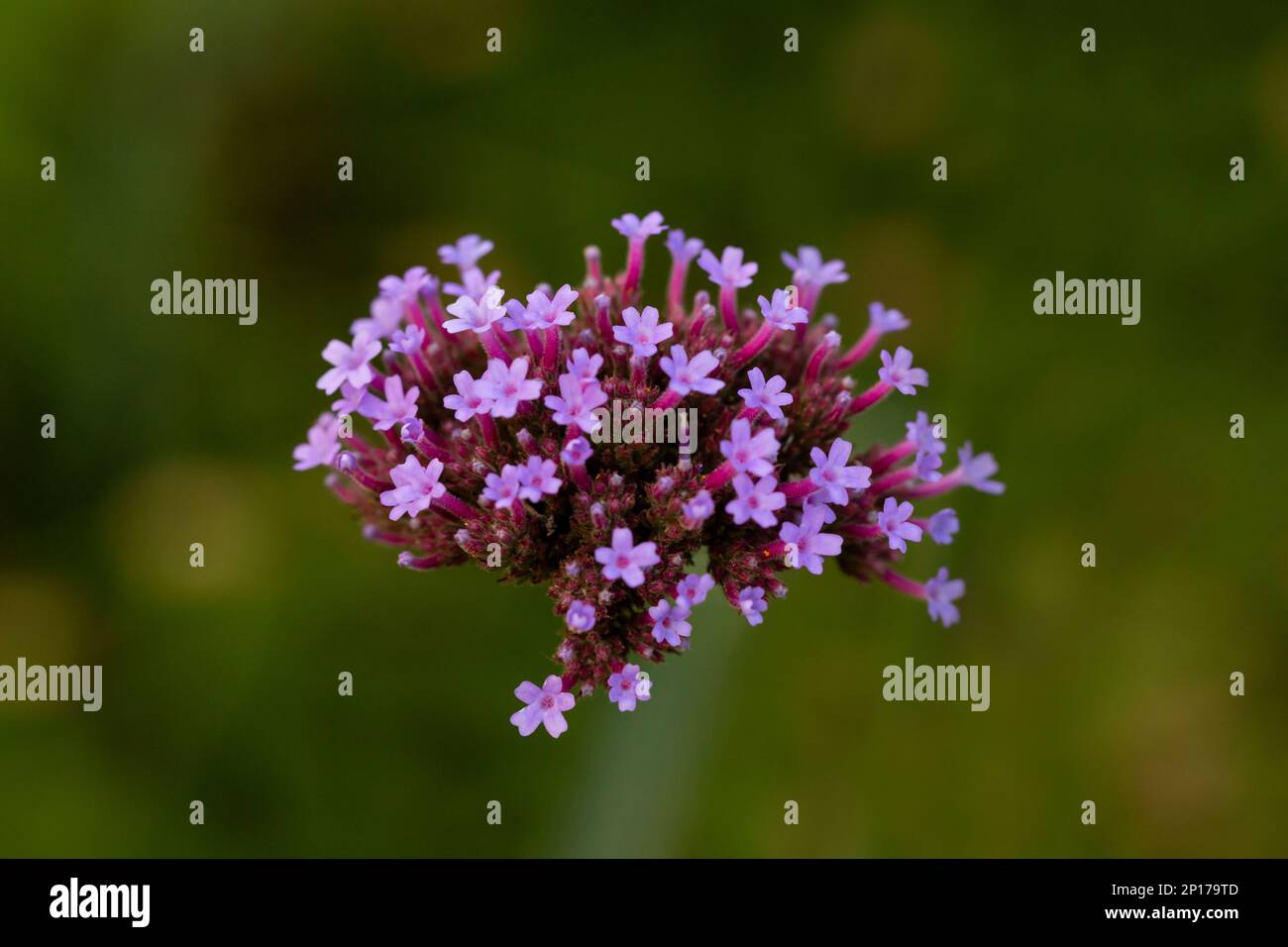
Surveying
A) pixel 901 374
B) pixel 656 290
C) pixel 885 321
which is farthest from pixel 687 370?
pixel 656 290

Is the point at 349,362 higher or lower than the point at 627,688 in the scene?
higher

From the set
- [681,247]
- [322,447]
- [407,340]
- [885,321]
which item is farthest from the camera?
[885,321]

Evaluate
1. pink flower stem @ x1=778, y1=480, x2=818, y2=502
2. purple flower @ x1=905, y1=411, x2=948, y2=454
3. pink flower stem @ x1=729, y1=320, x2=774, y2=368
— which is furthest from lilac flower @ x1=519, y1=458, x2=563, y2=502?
purple flower @ x1=905, y1=411, x2=948, y2=454

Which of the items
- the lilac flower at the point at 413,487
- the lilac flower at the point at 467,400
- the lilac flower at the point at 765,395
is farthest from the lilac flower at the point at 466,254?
the lilac flower at the point at 765,395

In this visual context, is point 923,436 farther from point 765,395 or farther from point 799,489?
point 765,395

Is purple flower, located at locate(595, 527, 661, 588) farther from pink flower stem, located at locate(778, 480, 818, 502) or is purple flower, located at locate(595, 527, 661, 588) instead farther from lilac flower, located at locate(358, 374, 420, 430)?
lilac flower, located at locate(358, 374, 420, 430)

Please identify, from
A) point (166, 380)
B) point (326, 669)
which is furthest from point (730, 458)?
point (166, 380)

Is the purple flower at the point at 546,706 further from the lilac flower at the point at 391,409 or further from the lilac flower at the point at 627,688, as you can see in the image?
the lilac flower at the point at 391,409
